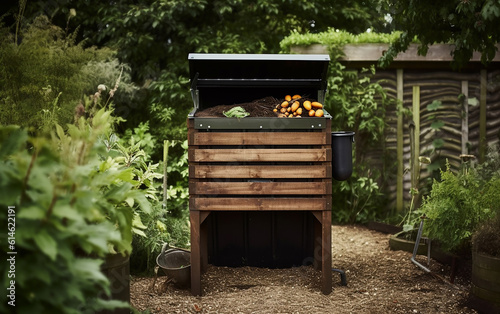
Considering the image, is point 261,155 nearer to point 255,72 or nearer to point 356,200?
point 255,72

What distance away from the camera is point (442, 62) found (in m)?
6.22

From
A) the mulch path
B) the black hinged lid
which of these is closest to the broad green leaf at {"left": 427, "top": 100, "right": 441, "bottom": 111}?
the mulch path

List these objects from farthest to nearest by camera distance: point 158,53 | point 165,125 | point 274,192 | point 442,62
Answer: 1. point 158,53
2. point 165,125
3. point 442,62
4. point 274,192

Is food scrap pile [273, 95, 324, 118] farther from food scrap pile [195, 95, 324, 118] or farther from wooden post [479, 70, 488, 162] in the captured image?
wooden post [479, 70, 488, 162]

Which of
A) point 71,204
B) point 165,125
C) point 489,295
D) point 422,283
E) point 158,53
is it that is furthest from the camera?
point 158,53

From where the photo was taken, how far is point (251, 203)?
377 centimetres

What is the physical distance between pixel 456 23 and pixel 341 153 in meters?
1.33

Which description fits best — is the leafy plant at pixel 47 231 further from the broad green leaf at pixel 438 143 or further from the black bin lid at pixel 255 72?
the broad green leaf at pixel 438 143

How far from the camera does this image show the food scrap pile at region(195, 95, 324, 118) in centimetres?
386

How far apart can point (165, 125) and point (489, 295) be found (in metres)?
4.60

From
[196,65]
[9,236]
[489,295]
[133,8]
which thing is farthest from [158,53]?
[9,236]

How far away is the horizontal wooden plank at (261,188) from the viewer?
12.3 ft

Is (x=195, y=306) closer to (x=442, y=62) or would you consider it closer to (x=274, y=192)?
(x=274, y=192)

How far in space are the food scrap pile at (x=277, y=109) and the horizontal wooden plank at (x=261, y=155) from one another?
274 millimetres
